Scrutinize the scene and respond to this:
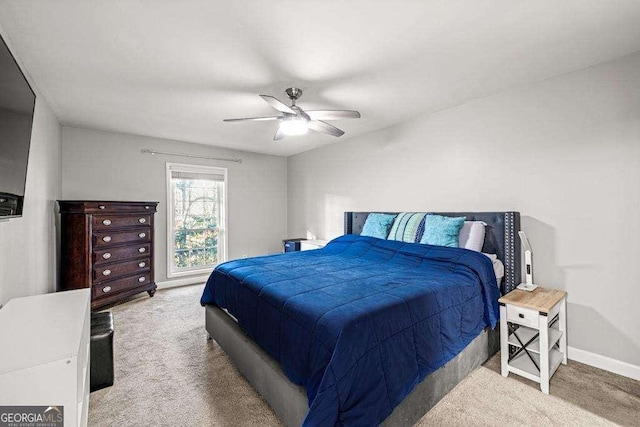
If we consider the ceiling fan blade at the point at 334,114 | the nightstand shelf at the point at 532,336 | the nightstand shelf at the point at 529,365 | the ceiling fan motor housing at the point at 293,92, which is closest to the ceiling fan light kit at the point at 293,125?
the ceiling fan blade at the point at 334,114

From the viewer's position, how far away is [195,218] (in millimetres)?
4863

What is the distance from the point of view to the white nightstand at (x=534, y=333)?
195 cm

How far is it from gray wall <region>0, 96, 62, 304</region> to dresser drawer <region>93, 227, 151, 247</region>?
0.40 meters

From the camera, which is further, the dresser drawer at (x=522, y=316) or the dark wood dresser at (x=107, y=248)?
the dark wood dresser at (x=107, y=248)

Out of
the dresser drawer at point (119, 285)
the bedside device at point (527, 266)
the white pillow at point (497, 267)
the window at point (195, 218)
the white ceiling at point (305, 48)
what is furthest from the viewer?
the window at point (195, 218)

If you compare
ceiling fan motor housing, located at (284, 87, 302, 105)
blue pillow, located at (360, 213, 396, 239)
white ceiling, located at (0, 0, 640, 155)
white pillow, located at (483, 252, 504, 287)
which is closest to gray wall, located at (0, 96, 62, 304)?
white ceiling, located at (0, 0, 640, 155)

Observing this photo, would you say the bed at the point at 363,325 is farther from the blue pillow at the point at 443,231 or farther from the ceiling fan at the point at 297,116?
the ceiling fan at the point at 297,116

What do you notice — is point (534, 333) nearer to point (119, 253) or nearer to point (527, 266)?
point (527, 266)

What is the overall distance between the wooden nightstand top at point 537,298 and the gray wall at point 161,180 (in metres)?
4.33

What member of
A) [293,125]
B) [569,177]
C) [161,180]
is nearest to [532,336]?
[569,177]

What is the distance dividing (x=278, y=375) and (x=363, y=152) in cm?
339

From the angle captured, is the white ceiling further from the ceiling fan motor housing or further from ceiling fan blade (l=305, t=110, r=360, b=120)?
ceiling fan blade (l=305, t=110, r=360, b=120)

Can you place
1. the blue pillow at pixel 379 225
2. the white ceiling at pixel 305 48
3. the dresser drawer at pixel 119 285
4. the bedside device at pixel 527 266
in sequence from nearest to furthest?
the white ceiling at pixel 305 48, the bedside device at pixel 527 266, the dresser drawer at pixel 119 285, the blue pillow at pixel 379 225

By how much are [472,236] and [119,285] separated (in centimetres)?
428
